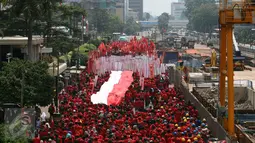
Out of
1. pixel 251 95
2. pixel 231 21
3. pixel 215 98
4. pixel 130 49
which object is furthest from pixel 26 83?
A: pixel 130 49

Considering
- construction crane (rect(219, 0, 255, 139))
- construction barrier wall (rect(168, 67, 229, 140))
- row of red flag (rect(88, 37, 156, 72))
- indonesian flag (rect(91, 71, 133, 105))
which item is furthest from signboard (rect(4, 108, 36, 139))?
row of red flag (rect(88, 37, 156, 72))

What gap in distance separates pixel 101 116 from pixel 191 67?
3814cm

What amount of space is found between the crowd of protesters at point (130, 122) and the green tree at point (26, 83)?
1391 millimetres

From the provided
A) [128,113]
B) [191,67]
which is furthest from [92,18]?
[128,113]

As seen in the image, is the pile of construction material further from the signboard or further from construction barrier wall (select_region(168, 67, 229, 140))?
the signboard

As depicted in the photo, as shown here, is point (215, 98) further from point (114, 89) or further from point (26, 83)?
point (26, 83)

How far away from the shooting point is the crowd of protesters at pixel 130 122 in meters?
24.0

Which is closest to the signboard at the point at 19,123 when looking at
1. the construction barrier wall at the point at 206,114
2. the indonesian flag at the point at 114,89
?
the construction barrier wall at the point at 206,114

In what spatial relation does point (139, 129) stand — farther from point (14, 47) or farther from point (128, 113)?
point (14, 47)

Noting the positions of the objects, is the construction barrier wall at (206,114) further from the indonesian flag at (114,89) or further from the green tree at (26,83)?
the green tree at (26,83)

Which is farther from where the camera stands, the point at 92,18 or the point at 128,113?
the point at 92,18

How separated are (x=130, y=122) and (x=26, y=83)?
652 cm

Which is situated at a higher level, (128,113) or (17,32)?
(17,32)

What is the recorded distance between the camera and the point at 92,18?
152 metres
